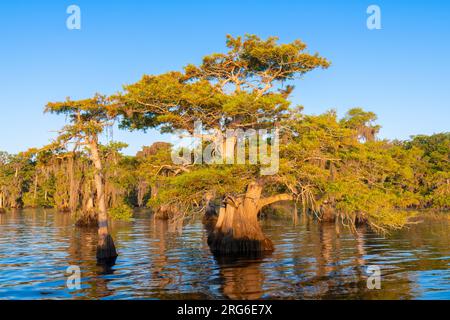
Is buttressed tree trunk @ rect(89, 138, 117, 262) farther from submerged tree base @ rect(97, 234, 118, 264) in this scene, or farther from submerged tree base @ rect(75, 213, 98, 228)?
submerged tree base @ rect(75, 213, 98, 228)

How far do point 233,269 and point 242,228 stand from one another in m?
5.50

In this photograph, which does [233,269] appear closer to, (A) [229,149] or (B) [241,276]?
(B) [241,276]

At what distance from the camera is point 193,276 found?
1862 cm

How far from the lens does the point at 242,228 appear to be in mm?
25500

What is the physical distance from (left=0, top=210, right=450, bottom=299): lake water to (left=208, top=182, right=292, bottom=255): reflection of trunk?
114cm

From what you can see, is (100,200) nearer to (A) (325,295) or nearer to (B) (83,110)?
(B) (83,110)

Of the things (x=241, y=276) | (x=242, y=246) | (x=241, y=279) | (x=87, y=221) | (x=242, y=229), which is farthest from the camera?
(x=87, y=221)

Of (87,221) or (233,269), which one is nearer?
(233,269)

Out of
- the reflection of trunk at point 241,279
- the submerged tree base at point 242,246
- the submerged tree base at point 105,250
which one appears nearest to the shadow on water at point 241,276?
the reflection of trunk at point 241,279

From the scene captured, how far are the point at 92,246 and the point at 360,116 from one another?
145 ft

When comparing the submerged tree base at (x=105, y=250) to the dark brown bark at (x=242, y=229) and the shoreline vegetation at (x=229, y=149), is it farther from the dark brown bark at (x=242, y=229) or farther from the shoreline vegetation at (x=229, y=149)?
the dark brown bark at (x=242, y=229)

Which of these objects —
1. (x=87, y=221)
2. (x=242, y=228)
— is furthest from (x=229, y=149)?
(x=87, y=221)

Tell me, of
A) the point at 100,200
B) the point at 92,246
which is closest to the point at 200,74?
the point at 100,200

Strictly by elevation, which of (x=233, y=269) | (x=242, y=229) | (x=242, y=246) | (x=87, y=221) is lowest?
(x=233, y=269)
